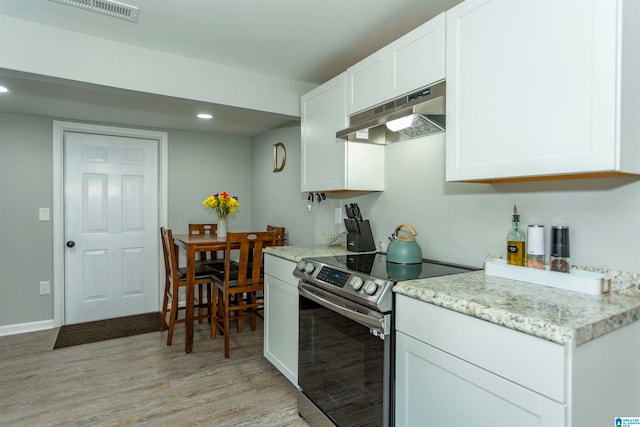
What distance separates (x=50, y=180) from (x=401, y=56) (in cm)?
362

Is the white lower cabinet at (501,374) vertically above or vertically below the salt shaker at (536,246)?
below

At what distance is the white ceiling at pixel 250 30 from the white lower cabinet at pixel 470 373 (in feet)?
4.85

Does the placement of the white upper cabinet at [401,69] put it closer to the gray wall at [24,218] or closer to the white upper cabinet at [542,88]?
the white upper cabinet at [542,88]

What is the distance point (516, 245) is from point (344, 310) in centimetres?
82

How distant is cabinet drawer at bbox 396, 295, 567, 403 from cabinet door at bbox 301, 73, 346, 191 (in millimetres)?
1128

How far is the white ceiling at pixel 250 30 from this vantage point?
70.3 inches

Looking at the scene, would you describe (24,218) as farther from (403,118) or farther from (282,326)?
(403,118)

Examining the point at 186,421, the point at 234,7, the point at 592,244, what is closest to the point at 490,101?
the point at 592,244

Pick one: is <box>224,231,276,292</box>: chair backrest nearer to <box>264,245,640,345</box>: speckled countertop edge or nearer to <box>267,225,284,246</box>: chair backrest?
<box>267,225,284,246</box>: chair backrest

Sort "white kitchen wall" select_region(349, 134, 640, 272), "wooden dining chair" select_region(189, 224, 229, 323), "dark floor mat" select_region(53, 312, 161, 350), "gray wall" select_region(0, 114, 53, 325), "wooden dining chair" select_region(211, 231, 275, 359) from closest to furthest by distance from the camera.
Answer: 1. "white kitchen wall" select_region(349, 134, 640, 272)
2. "wooden dining chair" select_region(211, 231, 275, 359)
3. "dark floor mat" select_region(53, 312, 161, 350)
4. "gray wall" select_region(0, 114, 53, 325)
5. "wooden dining chair" select_region(189, 224, 229, 323)

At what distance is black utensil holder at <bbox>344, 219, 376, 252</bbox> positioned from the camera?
2.38 m

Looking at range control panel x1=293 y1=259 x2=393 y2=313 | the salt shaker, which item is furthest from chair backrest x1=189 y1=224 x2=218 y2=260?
the salt shaker

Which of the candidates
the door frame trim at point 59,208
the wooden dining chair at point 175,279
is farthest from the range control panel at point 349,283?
the door frame trim at point 59,208

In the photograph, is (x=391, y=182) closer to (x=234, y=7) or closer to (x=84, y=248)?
(x=234, y=7)
